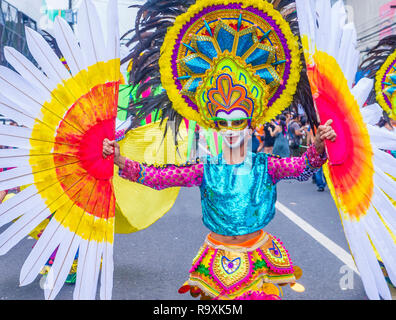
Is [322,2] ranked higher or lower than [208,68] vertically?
higher

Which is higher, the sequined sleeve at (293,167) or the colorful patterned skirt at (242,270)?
the sequined sleeve at (293,167)

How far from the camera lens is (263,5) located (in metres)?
2.28

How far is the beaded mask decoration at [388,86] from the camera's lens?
3.85 metres

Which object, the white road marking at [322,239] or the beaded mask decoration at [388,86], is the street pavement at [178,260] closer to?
the white road marking at [322,239]

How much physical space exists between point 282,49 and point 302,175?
67cm

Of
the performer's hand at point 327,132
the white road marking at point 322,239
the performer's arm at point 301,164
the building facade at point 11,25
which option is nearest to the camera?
the performer's hand at point 327,132

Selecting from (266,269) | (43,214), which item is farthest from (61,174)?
(266,269)

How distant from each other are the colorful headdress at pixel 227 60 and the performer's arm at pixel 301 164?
0.25 m

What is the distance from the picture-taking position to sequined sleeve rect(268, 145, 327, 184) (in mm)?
2285

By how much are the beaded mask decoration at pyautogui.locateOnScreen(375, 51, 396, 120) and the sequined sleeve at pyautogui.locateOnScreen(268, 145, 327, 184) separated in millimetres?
1931

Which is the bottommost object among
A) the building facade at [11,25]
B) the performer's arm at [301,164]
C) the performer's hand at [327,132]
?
the performer's arm at [301,164]

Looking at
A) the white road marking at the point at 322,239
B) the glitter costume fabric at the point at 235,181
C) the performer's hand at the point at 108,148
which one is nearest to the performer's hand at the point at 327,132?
the glitter costume fabric at the point at 235,181

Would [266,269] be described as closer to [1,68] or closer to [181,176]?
[181,176]

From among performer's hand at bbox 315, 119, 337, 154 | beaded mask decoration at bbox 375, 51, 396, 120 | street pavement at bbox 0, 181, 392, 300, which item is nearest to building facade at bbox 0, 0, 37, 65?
street pavement at bbox 0, 181, 392, 300
